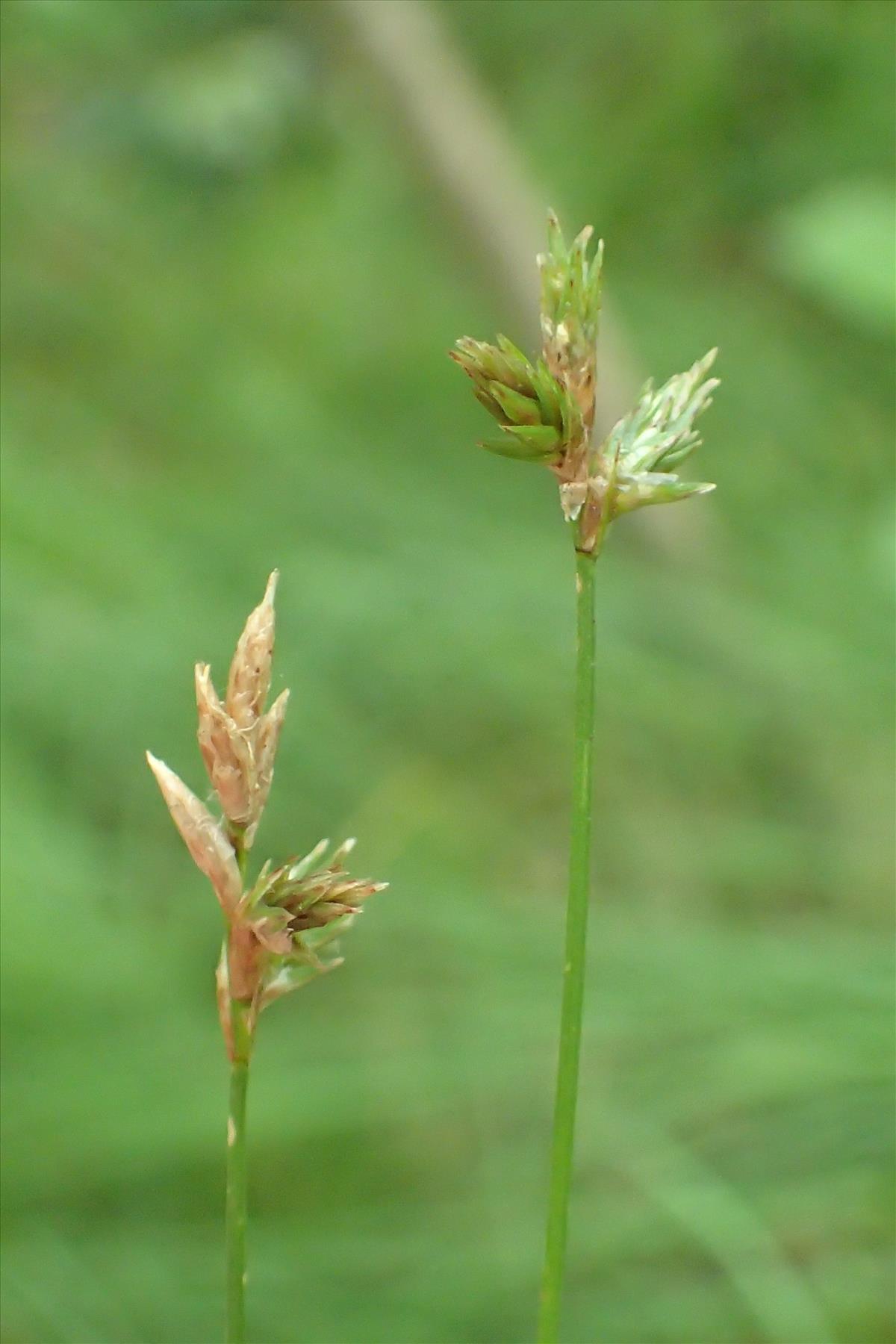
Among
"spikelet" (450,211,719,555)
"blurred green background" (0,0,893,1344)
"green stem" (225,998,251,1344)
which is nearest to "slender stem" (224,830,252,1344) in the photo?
"green stem" (225,998,251,1344)

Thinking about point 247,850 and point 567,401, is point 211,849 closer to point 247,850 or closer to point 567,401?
point 247,850

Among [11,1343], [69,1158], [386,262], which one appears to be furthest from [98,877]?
[386,262]

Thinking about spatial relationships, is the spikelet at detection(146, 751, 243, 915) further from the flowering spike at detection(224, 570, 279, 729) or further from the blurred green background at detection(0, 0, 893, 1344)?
the blurred green background at detection(0, 0, 893, 1344)

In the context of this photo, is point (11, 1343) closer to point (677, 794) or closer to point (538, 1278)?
point (538, 1278)

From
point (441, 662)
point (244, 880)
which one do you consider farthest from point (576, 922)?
point (441, 662)

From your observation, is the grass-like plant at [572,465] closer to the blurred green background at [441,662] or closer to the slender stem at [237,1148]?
the slender stem at [237,1148]

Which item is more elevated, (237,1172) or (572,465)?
(572,465)
